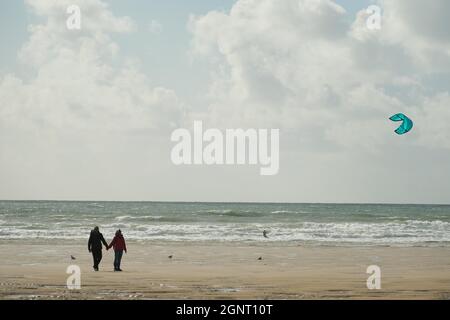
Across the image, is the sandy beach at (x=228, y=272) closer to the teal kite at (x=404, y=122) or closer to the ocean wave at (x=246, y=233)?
the teal kite at (x=404, y=122)

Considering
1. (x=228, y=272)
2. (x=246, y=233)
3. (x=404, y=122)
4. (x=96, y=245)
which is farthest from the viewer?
(x=246, y=233)

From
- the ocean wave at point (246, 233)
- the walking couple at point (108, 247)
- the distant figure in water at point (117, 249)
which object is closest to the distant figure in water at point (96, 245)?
the walking couple at point (108, 247)

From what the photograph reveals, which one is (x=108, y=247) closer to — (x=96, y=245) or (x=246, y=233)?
(x=96, y=245)

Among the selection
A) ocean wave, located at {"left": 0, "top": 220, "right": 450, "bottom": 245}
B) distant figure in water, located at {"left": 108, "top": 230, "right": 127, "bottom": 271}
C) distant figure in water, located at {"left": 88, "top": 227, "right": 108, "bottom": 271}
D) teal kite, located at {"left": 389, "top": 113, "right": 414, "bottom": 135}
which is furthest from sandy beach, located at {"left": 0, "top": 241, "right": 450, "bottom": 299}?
ocean wave, located at {"left": 0, "top": 220, "right": 450, "bottom": 245}

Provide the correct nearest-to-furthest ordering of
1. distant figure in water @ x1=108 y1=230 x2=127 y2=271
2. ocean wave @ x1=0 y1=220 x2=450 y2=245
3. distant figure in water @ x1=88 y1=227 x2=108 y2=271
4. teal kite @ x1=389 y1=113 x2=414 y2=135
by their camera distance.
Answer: teal kite @ x1=389 y1=113 x2=414 y2=135 < distant figure in water @ x1=108 y1=230 x2=127 y2=271 < distant figure in water @ x1=88 y1=227 x2=108 y2=271 < ocean wave @ x1=0 y1=220 x2=450 y2=245

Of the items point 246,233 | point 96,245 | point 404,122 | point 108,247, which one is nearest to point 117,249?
point 108,247

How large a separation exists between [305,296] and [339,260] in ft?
28.4

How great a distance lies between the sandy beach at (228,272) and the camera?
12336mm

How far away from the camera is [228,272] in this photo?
53.3 feet

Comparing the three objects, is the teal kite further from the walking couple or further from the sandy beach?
the walking couple

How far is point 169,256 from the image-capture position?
2041 cm

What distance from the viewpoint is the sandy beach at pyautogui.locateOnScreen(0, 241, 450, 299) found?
12.3 meters

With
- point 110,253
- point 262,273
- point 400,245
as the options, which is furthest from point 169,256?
point 400,245
